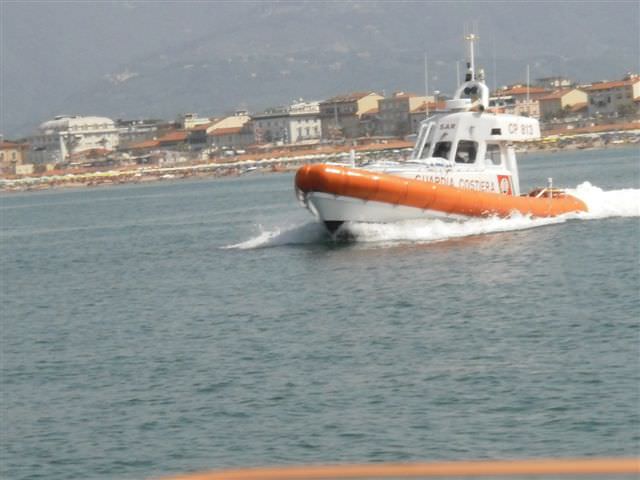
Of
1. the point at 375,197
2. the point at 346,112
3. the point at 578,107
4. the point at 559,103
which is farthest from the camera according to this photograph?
the point at 346,112

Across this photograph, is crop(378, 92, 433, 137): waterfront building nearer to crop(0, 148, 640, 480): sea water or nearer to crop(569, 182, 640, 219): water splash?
crop(569, 182, 640, 219): water splash

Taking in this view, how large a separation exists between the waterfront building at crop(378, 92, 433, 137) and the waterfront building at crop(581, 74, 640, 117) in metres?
19.4

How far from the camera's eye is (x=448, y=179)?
107 feet

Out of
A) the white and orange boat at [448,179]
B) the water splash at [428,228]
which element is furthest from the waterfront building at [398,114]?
the white and orange boat at [448,179]

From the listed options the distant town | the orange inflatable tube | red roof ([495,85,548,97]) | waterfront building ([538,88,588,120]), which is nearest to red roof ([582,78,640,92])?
the distant town

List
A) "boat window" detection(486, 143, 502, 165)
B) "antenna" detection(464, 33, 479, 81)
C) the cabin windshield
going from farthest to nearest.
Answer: "antenna" detection(464, 33, 479, 81) < "boat window" detection(486, 143, 502, 165) < the cabin windshield

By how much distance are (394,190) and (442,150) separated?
12.0ft

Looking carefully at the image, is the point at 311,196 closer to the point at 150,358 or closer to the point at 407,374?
the point at 150,358

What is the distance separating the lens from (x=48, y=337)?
23469 millimetres

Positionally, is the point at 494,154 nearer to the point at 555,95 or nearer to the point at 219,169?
the point at 219,169

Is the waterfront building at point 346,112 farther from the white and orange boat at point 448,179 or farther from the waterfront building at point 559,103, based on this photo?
the white and orange boat at point 448,179

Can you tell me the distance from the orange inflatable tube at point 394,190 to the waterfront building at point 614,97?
Result: 13748cm

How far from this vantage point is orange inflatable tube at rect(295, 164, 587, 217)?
102 ft

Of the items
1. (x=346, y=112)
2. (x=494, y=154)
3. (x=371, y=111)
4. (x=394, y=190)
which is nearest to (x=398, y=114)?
(x=371, y=111)
